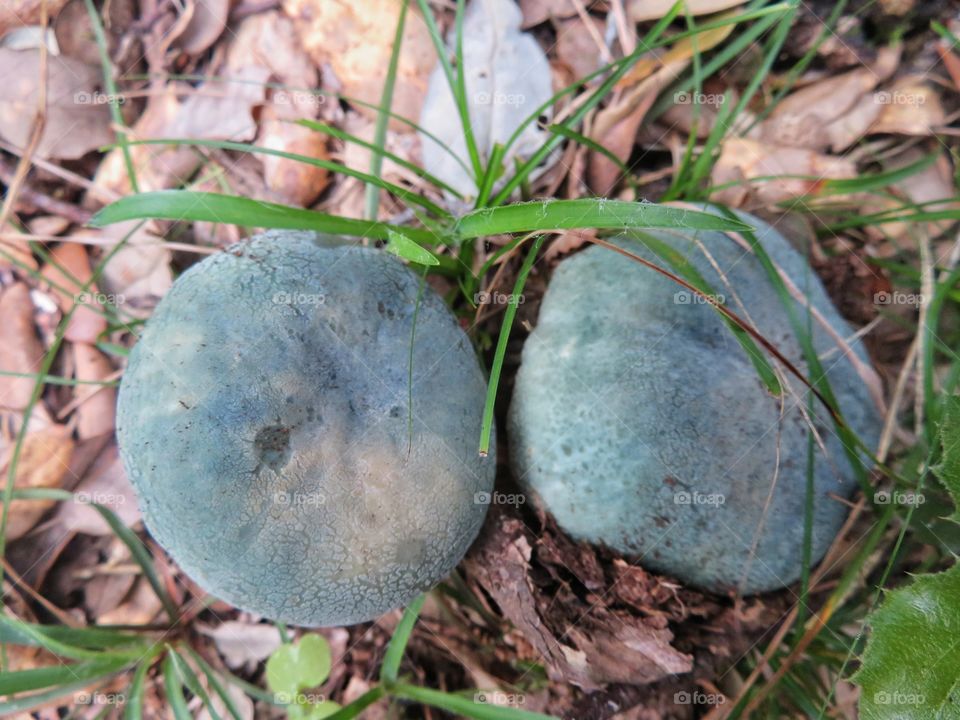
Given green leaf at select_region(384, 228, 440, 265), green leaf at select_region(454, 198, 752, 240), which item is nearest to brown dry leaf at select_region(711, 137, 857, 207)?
green leaf at select_region(454, 198, 752, 240)

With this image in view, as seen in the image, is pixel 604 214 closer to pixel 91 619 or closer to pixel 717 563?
pixel 717 563

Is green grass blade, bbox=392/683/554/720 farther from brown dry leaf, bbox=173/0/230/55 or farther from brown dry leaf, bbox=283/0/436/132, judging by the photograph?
brown dry leaf, bbox=173/0/230/55

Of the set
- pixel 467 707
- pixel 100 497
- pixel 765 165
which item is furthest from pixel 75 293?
pixel 765 165

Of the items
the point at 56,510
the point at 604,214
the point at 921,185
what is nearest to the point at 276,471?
the point at 604,214

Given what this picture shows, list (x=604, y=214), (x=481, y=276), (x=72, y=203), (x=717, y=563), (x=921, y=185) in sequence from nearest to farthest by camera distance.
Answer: (x=604, y=214), (x=717, y=563), (x=481, y=276), (x=921, y=185), (x=72, y=203)

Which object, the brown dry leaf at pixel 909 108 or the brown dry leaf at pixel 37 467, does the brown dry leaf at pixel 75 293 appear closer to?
the brown dry leaf at pixel 37 467

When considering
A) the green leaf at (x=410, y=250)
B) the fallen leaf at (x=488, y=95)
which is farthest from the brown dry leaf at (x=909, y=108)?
the green leaf at (x=410, y=250)
